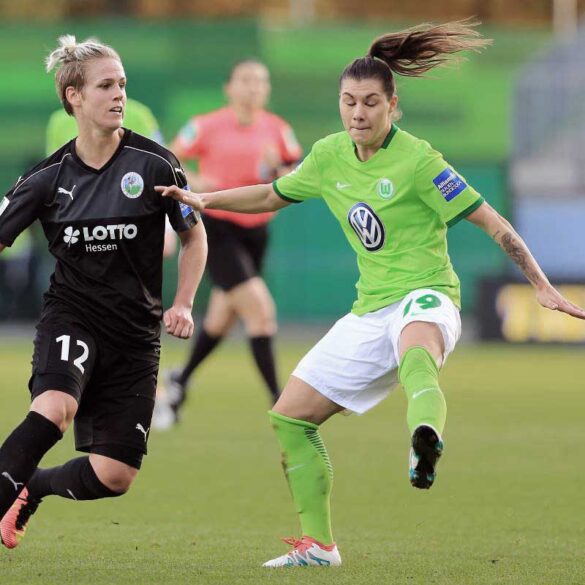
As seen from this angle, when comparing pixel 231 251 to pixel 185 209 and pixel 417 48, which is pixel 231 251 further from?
pixel 185 209

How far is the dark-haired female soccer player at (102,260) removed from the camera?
596cm

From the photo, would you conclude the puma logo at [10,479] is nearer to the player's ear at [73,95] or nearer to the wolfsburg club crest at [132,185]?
the wolfsburg club crest at [132,185]

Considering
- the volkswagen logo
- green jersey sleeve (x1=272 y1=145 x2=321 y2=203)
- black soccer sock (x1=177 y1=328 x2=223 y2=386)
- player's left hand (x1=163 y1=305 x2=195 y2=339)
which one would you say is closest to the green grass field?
black soccer sock (x1=177 y1=328 x2=223 y2=386)

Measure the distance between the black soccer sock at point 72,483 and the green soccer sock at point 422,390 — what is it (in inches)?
53.4

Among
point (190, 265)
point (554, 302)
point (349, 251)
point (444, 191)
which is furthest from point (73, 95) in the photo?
point (349, 251)

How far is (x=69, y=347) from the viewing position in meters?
5.89

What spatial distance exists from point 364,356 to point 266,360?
514 cm

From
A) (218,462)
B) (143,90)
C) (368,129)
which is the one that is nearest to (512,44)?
(143,90)

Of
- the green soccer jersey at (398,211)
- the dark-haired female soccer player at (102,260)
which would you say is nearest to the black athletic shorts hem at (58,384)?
the dark-haired female soccer player at (102,260)

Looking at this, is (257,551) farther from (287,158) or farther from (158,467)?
(287,158)

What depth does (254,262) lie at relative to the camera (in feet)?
39.0

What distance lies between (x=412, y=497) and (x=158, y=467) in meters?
1.82

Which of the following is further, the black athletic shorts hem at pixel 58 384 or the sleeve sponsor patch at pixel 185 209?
the sleeve sponsor patch at pixel 185 209

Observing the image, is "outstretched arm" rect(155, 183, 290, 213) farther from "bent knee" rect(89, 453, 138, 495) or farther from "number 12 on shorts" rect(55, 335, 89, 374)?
"bent knee" rect(89, 453, 138, 495)
